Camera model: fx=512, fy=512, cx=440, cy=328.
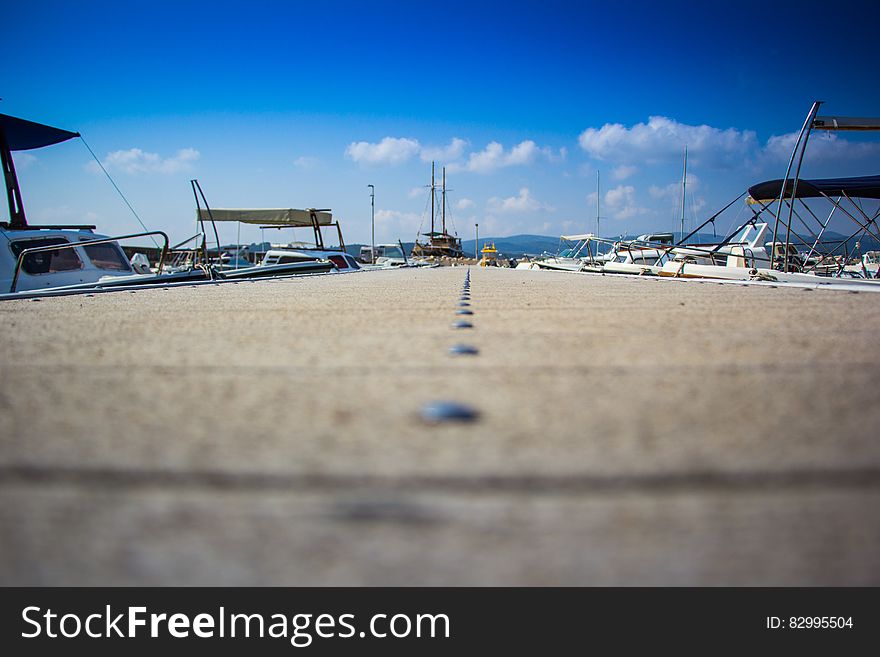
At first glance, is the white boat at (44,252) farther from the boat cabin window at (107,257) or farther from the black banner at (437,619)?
the black banner at (437,619)

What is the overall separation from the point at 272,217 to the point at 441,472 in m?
18.6

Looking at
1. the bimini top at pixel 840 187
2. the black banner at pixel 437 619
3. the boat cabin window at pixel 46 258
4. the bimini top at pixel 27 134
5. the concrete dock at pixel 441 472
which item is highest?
the bimini top at pixel 27 134

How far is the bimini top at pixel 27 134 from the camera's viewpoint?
10.4 m

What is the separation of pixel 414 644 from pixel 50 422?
0.62 m

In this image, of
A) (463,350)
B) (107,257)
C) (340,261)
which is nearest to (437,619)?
(463,350)

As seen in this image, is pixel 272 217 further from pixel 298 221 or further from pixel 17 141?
pixel 17 141

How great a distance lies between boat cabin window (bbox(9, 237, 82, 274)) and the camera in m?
8.06

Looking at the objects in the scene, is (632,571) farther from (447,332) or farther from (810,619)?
(447,332)

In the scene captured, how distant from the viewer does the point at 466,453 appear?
0.62 meters

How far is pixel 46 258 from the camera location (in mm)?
8359

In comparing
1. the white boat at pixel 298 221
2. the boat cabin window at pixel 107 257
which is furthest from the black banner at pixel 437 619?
the white boat at pixel 298 221

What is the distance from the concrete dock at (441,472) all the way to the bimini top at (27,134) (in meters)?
12.7

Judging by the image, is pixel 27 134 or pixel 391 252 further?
pixel 391 252

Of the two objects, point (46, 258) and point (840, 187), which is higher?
point (840, 187)
